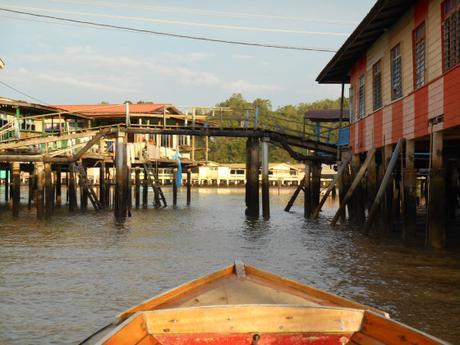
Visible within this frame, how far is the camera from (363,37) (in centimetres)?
1892

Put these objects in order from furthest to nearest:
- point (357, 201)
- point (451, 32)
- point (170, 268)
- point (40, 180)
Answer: point (40, 180)
point (357, 201)
point (451, 32)
point (170, 268)

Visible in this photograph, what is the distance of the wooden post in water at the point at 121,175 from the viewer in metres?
24.9

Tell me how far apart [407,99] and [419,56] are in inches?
47.4

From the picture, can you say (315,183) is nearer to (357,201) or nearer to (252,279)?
(357,201)

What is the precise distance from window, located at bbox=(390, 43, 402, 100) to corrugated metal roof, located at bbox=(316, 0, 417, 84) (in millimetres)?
876

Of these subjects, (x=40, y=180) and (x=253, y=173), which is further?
(x=253, y=173)

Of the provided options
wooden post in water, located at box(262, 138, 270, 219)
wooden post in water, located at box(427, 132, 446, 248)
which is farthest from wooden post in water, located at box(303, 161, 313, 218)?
wooden post in water, located at box(427, 132, 446, 248)

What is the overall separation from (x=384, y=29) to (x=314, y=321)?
582 inches

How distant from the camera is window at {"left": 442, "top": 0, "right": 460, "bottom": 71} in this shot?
12.8 metres

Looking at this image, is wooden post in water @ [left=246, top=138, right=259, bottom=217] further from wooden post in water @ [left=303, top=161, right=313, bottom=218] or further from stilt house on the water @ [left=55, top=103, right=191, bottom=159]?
stilt house on the water @ [left=55, top=103, right=191, bottom=159]

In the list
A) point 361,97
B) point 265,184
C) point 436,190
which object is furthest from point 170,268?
point 265,184

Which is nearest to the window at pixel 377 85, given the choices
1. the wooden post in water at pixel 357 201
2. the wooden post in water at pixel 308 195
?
the wooden post in water at pixel 357 201

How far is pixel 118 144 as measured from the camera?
82.7ft

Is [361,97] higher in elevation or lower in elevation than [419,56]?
lower
